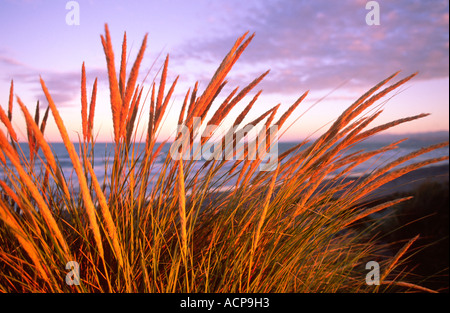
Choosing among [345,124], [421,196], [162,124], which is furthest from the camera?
[421,196]

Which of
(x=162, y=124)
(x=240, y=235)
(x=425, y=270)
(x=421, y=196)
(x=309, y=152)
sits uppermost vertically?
(x=162, y=124)

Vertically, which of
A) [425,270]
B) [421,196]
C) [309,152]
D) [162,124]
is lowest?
[425,270]

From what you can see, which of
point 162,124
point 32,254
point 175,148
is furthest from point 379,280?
point 32,254

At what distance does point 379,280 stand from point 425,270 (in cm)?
423

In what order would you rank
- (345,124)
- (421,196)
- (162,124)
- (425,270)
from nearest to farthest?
(345,124) → (162,124) → (425,270) → (421,196)

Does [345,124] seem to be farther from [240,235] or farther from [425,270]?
[425,270]

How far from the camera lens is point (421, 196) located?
5656mm

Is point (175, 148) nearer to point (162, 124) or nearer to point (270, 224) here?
point (162, 124)

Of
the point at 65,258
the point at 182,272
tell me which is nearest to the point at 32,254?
the point at 65,258

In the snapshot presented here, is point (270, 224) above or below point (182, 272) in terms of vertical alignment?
above

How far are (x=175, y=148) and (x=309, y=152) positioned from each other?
18.9 inches
